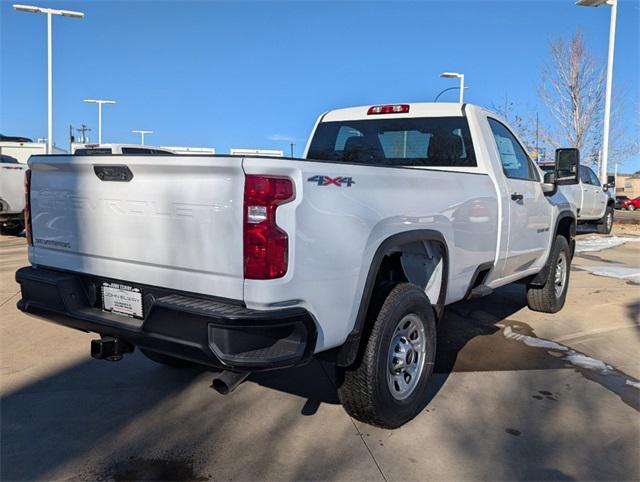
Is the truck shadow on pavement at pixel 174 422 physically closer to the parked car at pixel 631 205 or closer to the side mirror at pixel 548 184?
the side mirror at pixel 548 184

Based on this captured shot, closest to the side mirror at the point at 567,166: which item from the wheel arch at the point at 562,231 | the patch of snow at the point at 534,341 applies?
the wheel arch at the point at 562,231

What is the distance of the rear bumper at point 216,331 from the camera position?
2.41m

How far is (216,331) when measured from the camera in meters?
2.42

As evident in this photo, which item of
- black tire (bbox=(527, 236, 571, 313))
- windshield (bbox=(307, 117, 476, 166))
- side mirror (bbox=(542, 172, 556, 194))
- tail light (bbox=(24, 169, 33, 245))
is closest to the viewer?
tail light (bbox=(24, 169, 33, 245))

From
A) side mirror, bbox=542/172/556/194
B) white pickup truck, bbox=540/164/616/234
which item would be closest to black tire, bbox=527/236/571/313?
side mirror, bbox=542/172/556/194

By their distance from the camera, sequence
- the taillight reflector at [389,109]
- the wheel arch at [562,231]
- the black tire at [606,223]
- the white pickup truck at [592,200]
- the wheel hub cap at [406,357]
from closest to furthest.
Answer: the wheel hub cap at [406,357] < the taillight reflector at [389,109] < the wheel arch at [562,231] < the white pickup truck at [592,200] < the black tire at [606,223]

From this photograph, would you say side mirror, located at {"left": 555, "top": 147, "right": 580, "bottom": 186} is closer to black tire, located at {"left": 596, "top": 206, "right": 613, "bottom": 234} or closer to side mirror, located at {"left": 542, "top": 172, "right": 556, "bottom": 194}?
side mirror, located at {"left": 542, "top": 172, "right": 556, "bottom": 194}

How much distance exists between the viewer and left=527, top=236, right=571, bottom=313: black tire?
5932mm

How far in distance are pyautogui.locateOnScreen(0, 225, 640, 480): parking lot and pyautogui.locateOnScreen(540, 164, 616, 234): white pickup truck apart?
31.1ft

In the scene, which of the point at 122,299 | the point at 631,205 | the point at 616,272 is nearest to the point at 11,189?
the point at 122,299

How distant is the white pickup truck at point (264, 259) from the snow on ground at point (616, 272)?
5265 millimetres

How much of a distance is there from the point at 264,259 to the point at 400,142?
9.00 feet

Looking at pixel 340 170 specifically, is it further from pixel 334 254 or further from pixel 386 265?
pixel 386 265

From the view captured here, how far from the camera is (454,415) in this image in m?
3.55
